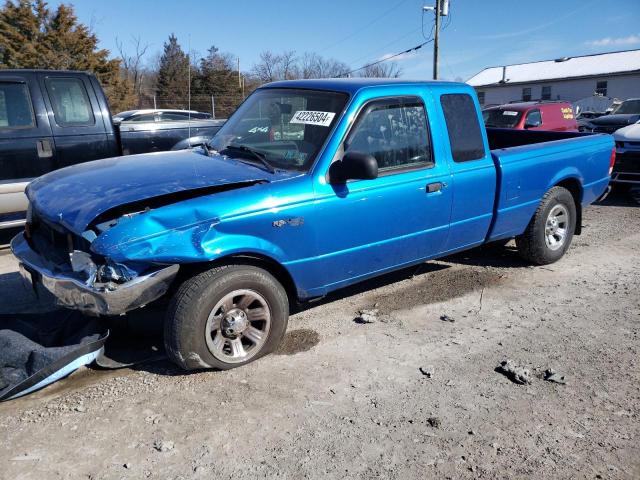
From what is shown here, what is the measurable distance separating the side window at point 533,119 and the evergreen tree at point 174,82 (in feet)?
70.2

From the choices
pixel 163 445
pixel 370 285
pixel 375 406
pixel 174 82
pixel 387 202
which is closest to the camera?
pixel 163 445

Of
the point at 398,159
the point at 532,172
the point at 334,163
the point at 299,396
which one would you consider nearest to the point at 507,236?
the point at 532,172

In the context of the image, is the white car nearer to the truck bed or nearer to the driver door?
the truck bed

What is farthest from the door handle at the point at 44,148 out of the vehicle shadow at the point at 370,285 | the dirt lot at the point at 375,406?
the vehicle shadow at the point at 370,285

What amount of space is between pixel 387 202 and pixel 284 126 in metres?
1.02

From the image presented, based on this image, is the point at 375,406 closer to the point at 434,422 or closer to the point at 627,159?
the point at 434,422

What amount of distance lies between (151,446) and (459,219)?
3071mm

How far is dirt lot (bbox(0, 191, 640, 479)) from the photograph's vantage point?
8.90 ft

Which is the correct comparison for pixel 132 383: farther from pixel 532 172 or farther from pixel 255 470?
pixel 532 172

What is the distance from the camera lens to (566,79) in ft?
147

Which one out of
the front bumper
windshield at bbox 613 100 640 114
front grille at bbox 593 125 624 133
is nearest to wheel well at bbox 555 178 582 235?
the front bumper

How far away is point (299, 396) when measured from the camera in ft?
10.9

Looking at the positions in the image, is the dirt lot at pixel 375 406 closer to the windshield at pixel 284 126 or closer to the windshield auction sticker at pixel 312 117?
the windshield at pixel 284 126

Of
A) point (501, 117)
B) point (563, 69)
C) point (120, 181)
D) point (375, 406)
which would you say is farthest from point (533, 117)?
point (563, 69)
